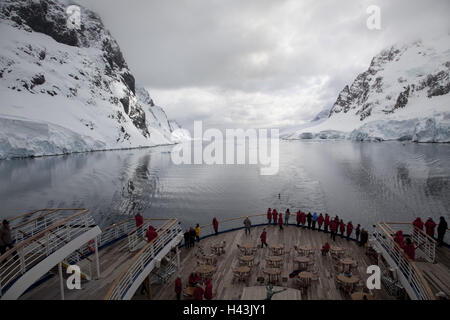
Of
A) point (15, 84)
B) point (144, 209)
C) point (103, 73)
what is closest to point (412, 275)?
point (144, 209)

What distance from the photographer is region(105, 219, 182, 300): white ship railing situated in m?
8.56

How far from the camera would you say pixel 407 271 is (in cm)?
1047

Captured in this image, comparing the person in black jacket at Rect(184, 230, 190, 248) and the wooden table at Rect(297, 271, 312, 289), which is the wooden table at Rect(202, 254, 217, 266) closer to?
the person in black jacket at Rect(184, 230, 190, 248)

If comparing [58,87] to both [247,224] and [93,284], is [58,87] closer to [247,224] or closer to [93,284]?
[247,224]

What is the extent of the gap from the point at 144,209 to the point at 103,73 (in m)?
151

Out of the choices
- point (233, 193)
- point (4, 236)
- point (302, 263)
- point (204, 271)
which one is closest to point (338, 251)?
point (302, 263)

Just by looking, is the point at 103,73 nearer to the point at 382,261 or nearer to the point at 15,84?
the point at 15,84

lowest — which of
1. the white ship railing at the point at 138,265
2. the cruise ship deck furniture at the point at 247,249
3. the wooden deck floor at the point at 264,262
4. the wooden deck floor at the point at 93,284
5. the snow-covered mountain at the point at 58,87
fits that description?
the wooden deck floor at the point at 264,262

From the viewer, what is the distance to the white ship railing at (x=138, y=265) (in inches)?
337

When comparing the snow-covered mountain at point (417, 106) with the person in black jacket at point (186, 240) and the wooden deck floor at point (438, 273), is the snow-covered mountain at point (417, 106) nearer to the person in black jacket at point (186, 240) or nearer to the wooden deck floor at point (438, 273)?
the wooden deck floor at point (438, 273)

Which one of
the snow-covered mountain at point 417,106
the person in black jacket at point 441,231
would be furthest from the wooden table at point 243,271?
the snow-covered mountain at point 417,106

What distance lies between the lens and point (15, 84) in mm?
105000

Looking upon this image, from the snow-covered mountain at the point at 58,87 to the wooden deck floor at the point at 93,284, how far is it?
323 ft

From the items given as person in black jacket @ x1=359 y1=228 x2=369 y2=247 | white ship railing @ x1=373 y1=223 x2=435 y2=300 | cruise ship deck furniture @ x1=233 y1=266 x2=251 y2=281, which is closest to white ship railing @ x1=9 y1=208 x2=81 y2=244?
cruise ship deck furniture @ x1=233 y1=266 x2=251 y2=281
